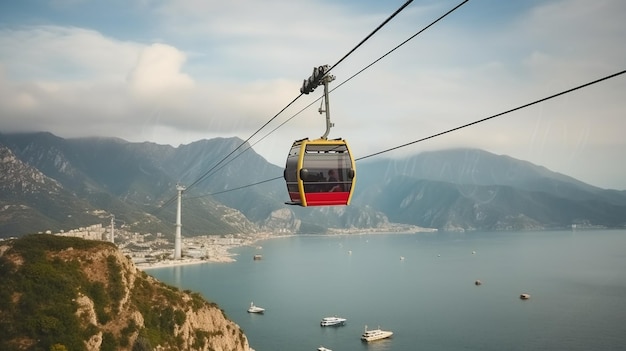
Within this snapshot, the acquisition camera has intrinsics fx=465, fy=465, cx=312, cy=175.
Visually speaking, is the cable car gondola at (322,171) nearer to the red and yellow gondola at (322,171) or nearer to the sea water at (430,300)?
the red and yellow gondola at (322,171)

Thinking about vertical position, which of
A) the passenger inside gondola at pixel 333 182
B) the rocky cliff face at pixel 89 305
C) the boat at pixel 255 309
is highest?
the passenger inside gondola at pixel 333 182

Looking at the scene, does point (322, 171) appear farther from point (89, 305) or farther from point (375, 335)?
point (375, 335)

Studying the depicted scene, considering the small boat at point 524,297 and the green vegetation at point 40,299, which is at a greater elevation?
the green vegetation at point 40,299

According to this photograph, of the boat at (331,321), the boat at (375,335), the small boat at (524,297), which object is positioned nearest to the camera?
the boat at (375,335)

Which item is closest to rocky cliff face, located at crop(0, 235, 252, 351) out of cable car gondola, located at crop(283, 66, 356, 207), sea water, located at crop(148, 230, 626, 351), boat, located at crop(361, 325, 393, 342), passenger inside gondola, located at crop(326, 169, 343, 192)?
sea water, located at crop(148, 230, 626, 351)

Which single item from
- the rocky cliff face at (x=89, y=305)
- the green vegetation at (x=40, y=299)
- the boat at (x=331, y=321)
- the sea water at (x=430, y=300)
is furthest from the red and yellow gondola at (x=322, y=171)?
the boat at (x=331, y=321)

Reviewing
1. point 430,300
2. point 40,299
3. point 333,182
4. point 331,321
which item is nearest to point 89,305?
point 40,299
